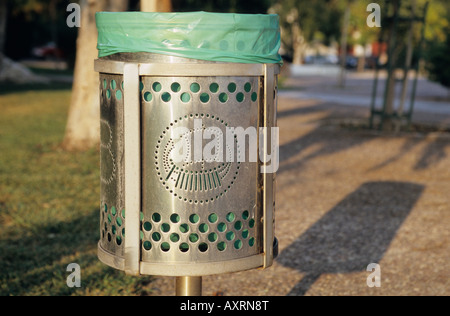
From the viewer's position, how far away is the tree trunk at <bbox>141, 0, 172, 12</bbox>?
7.37 metres

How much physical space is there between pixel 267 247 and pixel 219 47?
0.91m

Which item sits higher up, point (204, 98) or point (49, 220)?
point (204, 98)

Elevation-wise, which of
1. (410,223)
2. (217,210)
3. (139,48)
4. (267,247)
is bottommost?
(410,223)

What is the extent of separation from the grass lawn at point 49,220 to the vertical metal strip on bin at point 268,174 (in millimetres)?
1826

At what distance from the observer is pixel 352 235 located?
5.81 m

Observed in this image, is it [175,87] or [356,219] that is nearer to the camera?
[175,87]

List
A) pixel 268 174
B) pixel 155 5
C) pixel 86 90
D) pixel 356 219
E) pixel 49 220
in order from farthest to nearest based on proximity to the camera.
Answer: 1. pixel 86 90
2. pixel 155 5
3. pixel 356 219
4. pixel 49 220
5. pixel 268 174

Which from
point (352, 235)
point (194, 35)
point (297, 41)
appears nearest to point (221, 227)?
point (194, 35)

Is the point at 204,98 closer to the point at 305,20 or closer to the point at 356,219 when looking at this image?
the point at 356,219

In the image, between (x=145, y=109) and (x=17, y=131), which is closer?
(x=145, y=109)

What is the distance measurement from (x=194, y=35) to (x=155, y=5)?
5.16 m

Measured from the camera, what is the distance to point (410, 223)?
20.5 feet
